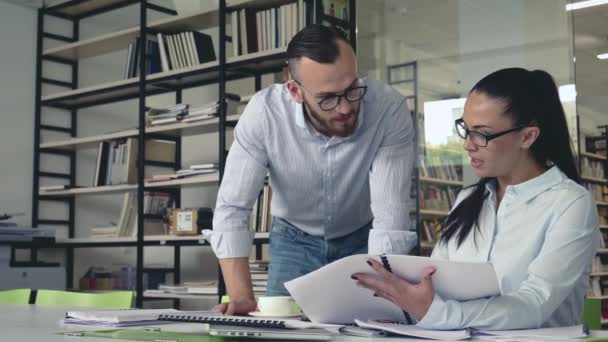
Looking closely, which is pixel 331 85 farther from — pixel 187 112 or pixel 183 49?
pixel 183 49

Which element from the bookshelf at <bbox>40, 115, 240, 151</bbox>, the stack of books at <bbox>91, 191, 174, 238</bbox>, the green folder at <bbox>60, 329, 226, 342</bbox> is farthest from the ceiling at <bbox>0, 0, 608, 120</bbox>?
the green folder at <bbox>60, 329, 226, 342</bbox>

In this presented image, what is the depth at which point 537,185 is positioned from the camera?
1.51 metres

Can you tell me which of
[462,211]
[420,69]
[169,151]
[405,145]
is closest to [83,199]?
[169,151]

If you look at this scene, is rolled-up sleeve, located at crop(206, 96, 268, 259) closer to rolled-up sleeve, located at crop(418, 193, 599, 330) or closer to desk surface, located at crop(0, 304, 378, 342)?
desk surface, located at crop(0, 304, 378, 342)

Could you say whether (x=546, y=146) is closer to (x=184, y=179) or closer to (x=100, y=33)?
(x=184, y=179)

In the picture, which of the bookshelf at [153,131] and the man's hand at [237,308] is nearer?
the man's hand at [237,308]

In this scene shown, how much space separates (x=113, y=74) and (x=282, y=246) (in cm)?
388

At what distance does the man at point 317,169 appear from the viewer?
1.78 meters

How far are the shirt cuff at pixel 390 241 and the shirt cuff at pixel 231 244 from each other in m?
0.31

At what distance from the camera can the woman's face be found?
151 centimetres

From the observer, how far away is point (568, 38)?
3889 mm

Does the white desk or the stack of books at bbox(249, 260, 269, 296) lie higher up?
the white desk

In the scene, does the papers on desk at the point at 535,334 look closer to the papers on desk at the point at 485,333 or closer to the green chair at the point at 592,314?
the papers on desk at the point at 485,333

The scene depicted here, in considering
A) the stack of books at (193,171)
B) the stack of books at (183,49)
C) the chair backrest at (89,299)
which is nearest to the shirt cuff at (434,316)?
the chair backrest at (89,299)
